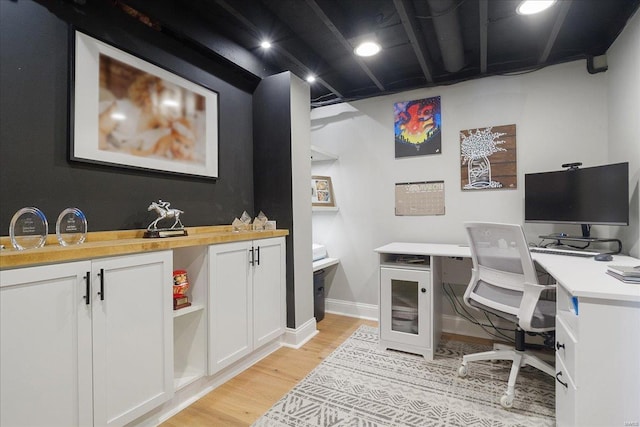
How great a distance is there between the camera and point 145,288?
61.4 inches

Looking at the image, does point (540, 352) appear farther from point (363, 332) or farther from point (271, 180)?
point (271, 180)

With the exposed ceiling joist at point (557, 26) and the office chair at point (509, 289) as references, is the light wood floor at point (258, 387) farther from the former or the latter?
the exposed ceiling joist at point (557, 26)

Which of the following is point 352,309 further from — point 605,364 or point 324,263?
point 605,364

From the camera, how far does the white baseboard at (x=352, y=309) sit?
11.0 feet

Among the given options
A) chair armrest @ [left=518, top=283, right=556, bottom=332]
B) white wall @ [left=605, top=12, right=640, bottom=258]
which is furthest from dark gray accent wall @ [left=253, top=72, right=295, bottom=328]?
white wall @ [left=605, top=12, right=640, bottom=258]

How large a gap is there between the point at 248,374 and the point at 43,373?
1282 millimetres

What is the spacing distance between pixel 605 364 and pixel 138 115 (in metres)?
2.70

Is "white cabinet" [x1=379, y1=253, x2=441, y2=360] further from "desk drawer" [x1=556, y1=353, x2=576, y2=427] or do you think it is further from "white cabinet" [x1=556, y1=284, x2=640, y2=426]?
"white cabinet" [x1=556, y1=284, x2=640, y2=426]

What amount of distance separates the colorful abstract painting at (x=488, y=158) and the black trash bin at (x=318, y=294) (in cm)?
171


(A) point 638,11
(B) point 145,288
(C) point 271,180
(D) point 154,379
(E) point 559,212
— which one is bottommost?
(D) point 154,379

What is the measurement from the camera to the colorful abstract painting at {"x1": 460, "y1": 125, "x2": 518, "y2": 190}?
274 centimetres

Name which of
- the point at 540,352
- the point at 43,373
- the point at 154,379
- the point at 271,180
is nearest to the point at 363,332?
the point at 540,352

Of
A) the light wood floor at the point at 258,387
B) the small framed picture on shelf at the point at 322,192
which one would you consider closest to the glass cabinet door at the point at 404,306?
the light wood floor at the point at 258,387

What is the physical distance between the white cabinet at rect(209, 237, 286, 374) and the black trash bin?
2.05 feet
